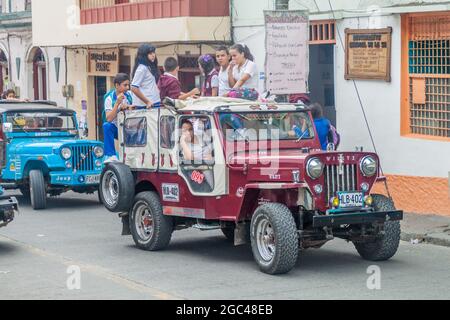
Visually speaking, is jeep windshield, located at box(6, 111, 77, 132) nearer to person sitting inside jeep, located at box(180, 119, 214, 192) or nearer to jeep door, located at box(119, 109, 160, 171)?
jeep door, located at box(119, 109, 160, 171)

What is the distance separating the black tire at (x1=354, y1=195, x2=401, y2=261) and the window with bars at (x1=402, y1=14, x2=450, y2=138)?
4239mm

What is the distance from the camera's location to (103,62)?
82.7 feet

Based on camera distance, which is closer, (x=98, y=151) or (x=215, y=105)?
(x=215, y=105)

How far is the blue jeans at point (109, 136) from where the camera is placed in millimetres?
14008

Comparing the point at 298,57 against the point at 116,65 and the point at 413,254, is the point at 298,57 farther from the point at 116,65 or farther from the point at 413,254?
the point at 116,65

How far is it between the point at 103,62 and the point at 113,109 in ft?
37.3

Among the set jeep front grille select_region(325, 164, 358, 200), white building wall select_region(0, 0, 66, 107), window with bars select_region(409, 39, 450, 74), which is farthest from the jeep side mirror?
white building wall select_region(0, 0, 66, 107)

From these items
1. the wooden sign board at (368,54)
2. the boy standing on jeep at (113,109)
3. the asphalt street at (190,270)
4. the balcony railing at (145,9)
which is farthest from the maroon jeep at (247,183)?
the balcony railing at (145,9)

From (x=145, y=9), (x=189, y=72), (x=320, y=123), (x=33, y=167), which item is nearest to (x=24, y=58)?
(x=189, y=72)

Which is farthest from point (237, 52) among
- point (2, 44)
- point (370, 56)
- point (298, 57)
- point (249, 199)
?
point (2, 44)

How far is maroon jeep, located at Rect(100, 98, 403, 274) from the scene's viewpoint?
10445 mm

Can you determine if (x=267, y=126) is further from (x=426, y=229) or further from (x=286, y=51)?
(x=426, y=229)

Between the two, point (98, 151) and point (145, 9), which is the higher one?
point (145, 9)

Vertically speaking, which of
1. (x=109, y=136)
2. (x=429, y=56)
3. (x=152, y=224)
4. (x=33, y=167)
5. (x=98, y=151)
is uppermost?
(x=429, y=56)
